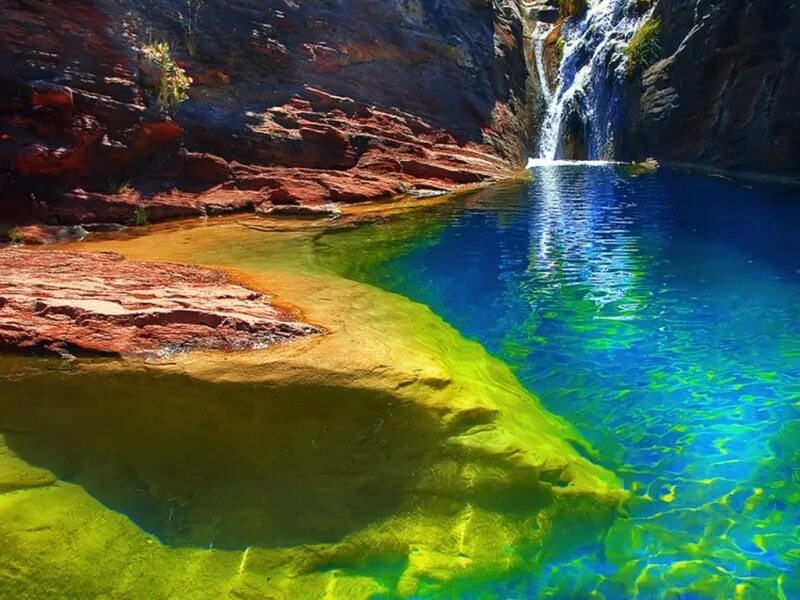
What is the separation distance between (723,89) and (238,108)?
55.6 ft

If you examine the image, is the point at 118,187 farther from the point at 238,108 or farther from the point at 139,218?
the point at 238,108

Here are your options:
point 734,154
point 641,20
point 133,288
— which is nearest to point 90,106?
point 133,288

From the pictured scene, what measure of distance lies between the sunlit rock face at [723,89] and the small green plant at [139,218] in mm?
18344

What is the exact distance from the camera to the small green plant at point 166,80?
48.8ft

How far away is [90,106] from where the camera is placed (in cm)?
1360

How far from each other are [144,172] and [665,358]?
12.5 meters

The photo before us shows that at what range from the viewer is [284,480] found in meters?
3.88

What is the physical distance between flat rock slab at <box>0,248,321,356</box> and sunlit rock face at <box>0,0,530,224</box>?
7.35 metres

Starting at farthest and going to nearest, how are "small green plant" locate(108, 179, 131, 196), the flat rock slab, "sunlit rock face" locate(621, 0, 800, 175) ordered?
1. "sunlit rock face" locate(621, 0, 800, 175)
2. "small green plant" locate(108, 179, 131, 196)
3. the flat rock slab

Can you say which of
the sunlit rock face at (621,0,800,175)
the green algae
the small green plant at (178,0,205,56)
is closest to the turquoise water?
the green algae

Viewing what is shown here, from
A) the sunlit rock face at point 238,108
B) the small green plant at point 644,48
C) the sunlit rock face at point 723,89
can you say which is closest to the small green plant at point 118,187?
the sunlit rock face at point 238,108

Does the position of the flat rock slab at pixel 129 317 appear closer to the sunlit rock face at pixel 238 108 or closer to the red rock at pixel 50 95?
the sunlit rock face at pixel 238 108

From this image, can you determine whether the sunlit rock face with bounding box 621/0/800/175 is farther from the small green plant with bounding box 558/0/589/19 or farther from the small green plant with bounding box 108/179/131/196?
the small green plant with bounding box 108/179/131/196

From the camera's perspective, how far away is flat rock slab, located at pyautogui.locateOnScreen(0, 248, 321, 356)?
486 centimetres
